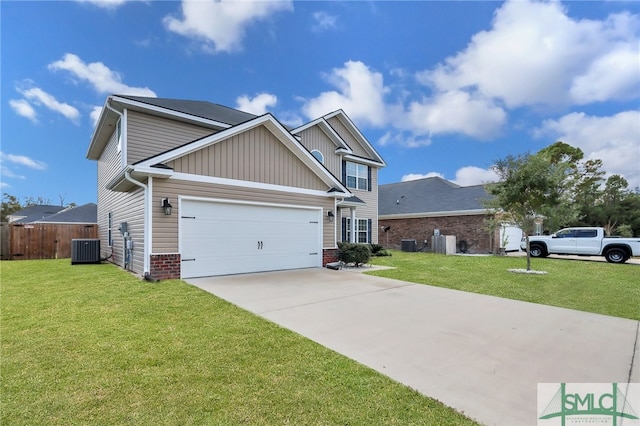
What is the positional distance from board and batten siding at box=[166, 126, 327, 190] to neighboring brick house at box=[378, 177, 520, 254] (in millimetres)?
10987

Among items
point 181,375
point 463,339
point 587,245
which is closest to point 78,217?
point 181,375

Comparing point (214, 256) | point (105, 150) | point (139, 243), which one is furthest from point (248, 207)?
point (105, 150)

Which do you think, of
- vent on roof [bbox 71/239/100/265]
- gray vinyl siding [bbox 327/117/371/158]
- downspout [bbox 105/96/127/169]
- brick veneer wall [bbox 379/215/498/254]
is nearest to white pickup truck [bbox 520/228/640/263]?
brick veneer wall [bbox 379/215/498/254]

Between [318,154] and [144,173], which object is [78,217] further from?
[144,173]

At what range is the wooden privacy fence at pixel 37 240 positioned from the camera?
14828 millimetres

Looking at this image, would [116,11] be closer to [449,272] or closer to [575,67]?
[449,272]

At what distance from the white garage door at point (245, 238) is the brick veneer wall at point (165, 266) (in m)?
0.24

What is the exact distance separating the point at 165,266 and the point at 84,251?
21.2 ft

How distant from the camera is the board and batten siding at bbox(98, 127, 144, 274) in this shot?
884 cm

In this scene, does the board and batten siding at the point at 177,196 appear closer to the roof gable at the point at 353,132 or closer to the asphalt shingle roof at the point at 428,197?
the roof gable at the point at 353,132

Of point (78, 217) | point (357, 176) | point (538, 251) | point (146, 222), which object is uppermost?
point (357, 176)

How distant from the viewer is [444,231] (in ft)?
65.8

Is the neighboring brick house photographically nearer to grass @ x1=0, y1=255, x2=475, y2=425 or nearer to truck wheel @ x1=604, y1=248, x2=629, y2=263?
truck wheel @ x1=604, y1=248, x2=629, y2=263
